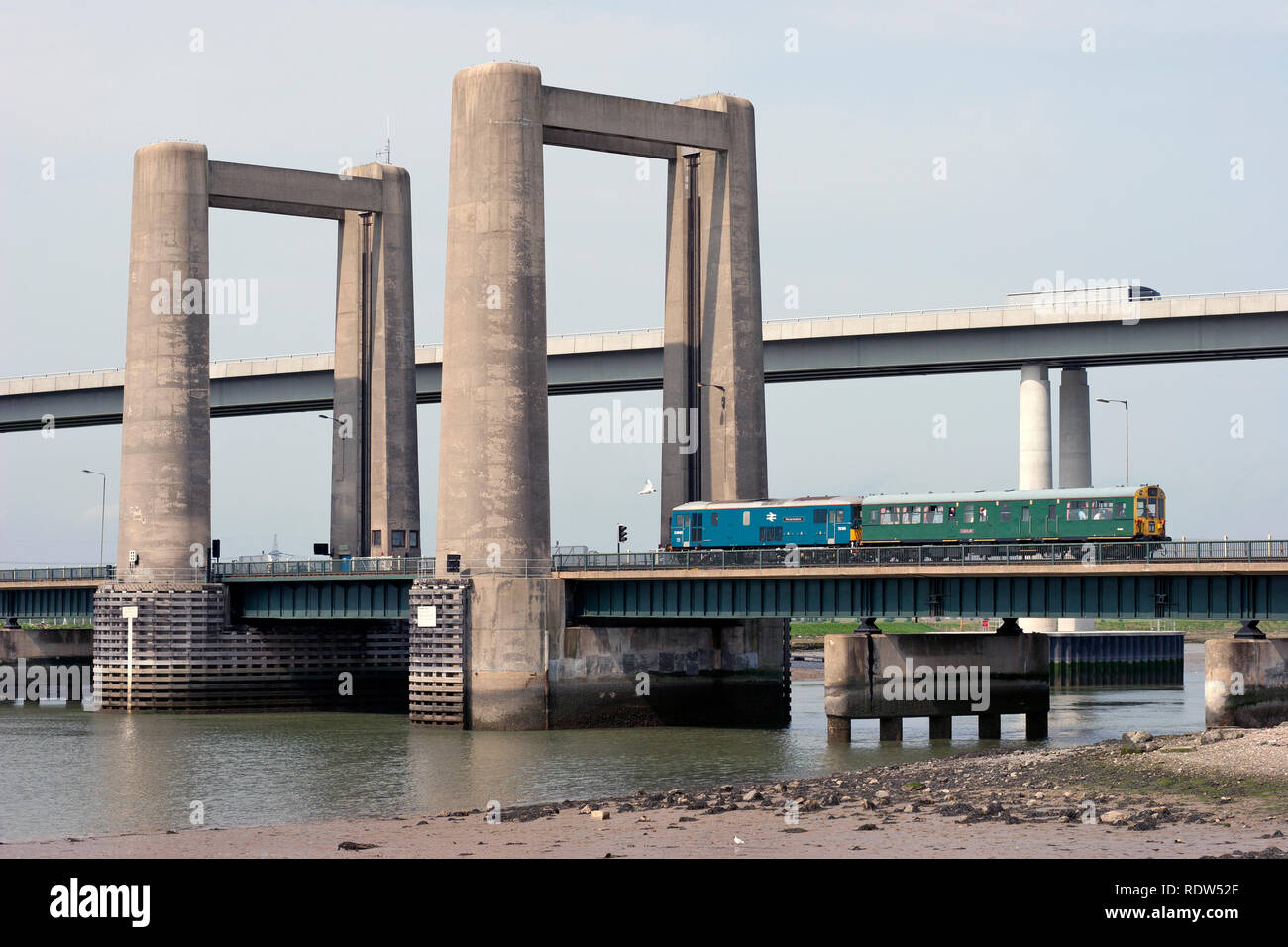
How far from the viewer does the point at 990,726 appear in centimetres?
7538

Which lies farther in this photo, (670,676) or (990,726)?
(670,676)

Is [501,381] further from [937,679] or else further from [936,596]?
[937,679]

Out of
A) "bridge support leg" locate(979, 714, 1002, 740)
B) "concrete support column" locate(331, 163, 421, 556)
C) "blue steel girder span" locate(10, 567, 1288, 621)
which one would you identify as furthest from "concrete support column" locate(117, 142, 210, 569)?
"bridge support leg" locate(979, 714, 1002, 740)

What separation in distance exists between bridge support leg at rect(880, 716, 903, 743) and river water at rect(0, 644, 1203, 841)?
72 cm

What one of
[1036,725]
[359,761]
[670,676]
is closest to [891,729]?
[1036,725]

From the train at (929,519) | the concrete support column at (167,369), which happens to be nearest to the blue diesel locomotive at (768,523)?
the train at (929,519)

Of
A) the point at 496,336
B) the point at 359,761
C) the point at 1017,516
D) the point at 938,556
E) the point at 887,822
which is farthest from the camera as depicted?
the point at 496,336

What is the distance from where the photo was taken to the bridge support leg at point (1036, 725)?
7488cm

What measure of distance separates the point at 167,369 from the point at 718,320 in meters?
30.3

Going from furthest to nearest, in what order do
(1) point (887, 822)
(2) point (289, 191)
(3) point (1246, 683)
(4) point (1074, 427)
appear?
(4) point (1074, 427) < (2) point (289, 191) < (3) point (1246, 683) < (1) point (887, 822)

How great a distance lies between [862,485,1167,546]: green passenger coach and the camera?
73750mm

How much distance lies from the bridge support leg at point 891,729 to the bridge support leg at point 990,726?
3.84 meters

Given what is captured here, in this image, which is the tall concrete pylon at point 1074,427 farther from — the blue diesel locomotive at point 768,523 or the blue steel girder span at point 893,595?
the blue steel girder span at point 893,595
